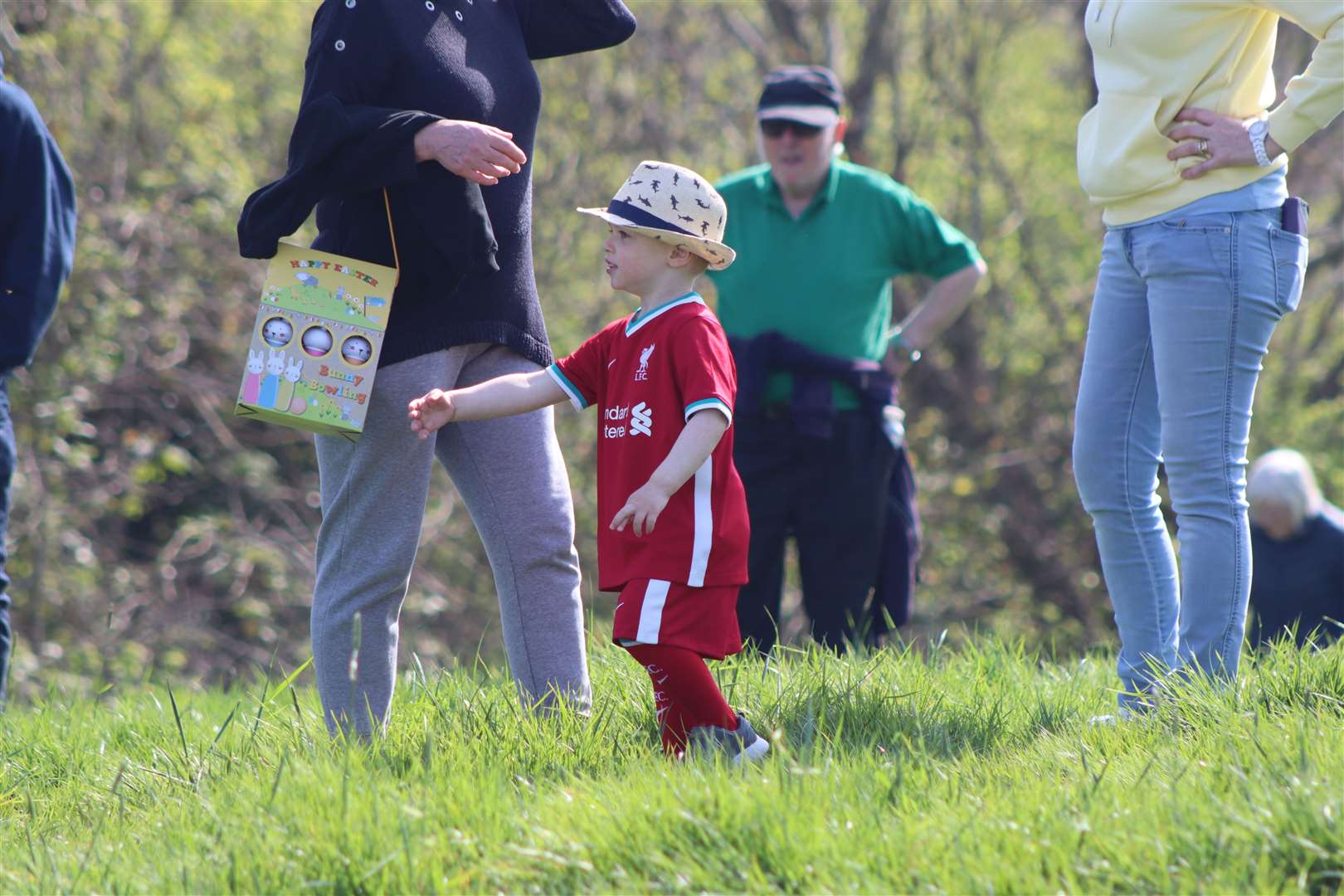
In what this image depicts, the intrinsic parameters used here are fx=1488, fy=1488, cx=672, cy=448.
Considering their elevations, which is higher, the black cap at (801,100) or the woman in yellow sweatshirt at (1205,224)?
the black cap at (801,100)

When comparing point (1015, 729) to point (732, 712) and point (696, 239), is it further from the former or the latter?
point (696, 239)

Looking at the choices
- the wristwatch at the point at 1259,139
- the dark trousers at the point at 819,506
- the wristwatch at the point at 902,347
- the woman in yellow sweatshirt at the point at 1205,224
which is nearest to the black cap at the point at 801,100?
the wristwatch at the point at 902,347

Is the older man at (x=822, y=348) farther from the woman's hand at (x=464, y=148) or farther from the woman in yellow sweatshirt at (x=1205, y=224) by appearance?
the woman's hand at (x=464, y=148)

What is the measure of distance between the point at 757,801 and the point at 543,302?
6.67 m

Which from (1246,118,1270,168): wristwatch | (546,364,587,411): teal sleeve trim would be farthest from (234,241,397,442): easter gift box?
(1246,118,1270,168): wristwatch

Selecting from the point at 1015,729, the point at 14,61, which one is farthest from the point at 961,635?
the point at 14,61

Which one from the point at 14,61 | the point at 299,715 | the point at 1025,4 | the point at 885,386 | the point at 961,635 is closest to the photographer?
the point at 299,715

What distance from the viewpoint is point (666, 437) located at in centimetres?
296

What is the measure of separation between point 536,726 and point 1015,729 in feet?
3.28

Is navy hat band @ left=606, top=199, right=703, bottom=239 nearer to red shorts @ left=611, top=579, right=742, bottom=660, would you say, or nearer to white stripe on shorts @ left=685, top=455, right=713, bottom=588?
white stripe on shorts @ left=685, top=455, right=713, bottom=588

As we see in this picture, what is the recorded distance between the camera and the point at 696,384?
2896mm

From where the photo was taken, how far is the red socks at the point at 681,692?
115 inches

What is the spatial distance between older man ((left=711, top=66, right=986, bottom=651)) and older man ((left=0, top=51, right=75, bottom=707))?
2119 mm

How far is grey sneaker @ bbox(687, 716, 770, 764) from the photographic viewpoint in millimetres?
2895
